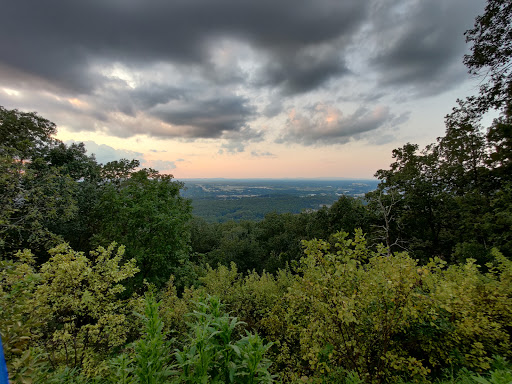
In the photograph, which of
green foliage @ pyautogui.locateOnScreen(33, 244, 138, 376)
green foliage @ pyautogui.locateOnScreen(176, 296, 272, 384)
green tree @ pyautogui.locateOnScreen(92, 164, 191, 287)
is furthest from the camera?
green tree @ pyautogui.locateOnScreen(92, 164, 191, 287)

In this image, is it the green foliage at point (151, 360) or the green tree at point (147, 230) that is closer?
the green foliage at point (151, 360)

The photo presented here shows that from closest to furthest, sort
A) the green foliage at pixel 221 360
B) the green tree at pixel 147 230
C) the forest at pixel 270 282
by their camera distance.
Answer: the green foliage at pixel 221 360, the forest at pixel 270 282, the green tree at pixel 147 230

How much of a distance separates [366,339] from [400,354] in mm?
792

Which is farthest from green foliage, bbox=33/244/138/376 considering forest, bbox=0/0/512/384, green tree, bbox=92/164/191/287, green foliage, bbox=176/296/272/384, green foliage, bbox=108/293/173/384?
green tree, bbox=92/164/191/287

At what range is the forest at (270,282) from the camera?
2762mm

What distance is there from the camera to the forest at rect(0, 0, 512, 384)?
9.06 feet

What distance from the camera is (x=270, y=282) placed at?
12.2 meters

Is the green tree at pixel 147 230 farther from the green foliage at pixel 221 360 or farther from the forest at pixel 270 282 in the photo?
the green foliage at pixel 221 360

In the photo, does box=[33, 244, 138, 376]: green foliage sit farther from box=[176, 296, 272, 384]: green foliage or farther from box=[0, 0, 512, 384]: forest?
box=[176, 296, 272, 384]: green foliage

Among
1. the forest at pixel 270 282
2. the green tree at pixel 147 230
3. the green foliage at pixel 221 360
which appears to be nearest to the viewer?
the green foliage at pixel 221 360

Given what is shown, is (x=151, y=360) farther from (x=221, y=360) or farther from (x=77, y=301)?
(x=77, y=301)

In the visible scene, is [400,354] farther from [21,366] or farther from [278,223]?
[278,223]

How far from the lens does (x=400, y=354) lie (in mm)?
4543

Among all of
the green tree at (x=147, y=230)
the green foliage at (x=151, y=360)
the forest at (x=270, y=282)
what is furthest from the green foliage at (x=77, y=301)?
the green tree at (x=147, y=230)
